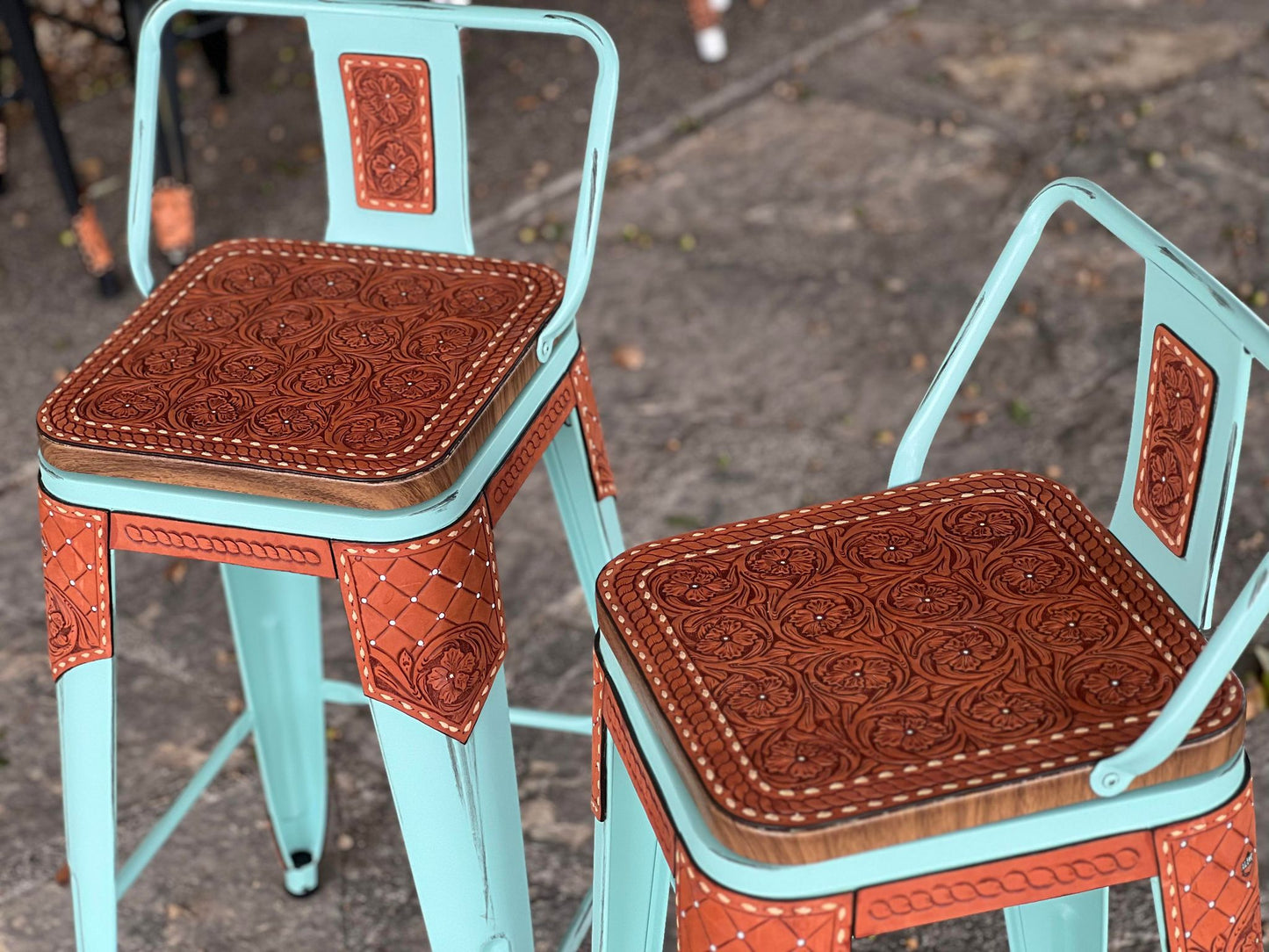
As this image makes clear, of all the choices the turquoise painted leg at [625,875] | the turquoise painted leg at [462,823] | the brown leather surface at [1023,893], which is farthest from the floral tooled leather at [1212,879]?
the turquoise painted leg at [462,823]

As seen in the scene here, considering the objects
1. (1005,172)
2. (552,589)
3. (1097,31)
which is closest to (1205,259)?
(1005,172)

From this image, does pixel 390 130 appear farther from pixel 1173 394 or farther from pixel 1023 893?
pixel 1023 893

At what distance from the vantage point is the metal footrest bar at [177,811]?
1593 mm

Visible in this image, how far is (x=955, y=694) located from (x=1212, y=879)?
215mm

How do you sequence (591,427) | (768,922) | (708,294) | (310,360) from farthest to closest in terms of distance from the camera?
(708,294), (591,427), (310,360), (768,922)

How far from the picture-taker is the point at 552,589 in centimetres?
232

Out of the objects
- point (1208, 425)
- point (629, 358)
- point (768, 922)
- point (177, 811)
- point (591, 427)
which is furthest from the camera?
point (629, 358)

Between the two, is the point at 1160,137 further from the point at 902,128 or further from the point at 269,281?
the point at 269,281

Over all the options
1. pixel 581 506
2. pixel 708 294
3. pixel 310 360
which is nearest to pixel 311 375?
pixel 310 360

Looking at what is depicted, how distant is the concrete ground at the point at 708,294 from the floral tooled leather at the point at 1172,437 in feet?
2.55

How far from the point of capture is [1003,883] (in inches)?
36.4

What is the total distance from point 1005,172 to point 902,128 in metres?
0.32

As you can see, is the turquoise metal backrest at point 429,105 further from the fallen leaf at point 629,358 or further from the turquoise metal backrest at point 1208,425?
the fallen leaf at point 629,358

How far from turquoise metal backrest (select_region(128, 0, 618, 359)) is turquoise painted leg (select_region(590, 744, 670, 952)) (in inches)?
16.6
